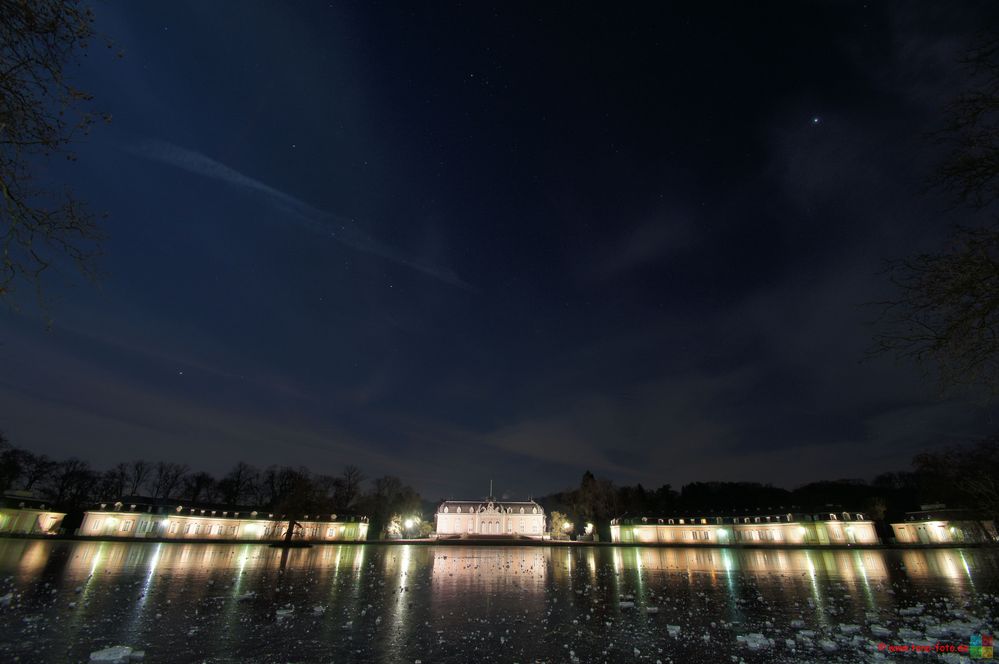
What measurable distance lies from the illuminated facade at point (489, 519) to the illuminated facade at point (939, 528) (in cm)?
7445

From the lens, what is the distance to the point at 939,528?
82.3 meters

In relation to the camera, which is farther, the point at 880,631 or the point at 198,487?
the point at 198,487

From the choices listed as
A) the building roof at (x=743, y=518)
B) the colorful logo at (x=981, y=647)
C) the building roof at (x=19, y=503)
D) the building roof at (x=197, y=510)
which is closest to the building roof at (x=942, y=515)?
the building roof at (x=743, y=518)

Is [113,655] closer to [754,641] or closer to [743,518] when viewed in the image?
[754,641]

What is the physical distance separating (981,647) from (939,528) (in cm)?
10598

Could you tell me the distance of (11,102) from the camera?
579 cm

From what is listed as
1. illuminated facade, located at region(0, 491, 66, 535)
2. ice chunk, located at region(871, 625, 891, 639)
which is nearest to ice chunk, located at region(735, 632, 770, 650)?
ice chunk, located at region(871, 625, 891, 639)

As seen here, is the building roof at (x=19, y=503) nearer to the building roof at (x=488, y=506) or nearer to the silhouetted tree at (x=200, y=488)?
the silhouetted tree at (x=200, y=488)

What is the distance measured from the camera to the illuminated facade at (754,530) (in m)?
87.9

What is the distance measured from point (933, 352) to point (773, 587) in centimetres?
1814

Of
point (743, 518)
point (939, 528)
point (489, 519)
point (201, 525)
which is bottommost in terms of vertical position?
point (201, 525)

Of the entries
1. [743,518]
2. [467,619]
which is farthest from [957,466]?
[467,619]

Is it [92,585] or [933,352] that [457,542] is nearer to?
[92,585]

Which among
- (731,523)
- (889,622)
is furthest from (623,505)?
(889,622)
